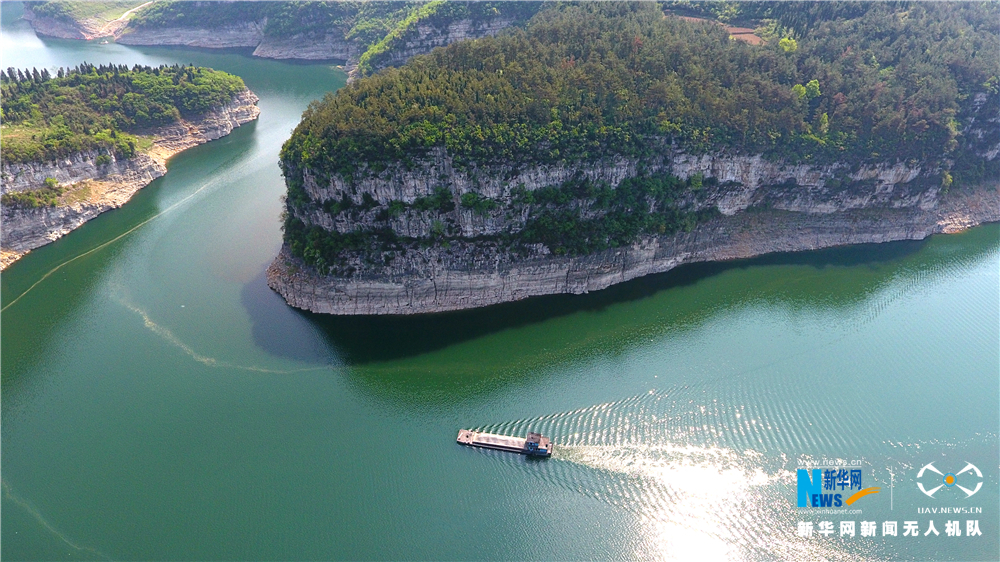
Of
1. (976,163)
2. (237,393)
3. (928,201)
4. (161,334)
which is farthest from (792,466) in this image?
(976,163)

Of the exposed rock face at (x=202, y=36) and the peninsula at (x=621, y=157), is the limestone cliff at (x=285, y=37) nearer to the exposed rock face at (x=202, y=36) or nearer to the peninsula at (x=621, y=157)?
the exposed rock face at (x=202, y=36)

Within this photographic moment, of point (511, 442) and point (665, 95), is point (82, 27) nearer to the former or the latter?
point (665, 95)

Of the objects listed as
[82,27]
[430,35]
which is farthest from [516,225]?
[82,27]

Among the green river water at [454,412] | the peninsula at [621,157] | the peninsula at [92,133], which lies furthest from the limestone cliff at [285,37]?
the green river water at [454,412]

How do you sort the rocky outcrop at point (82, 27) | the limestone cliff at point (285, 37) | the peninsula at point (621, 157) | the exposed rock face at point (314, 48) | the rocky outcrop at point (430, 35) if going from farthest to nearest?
the rocky outcrop at point (82, 27), the exposed rock face at point (314, 48), the limestone cliff at point (285, 37), the rocky outcrop at point (430, 35), the peninsula at point (621, 157)

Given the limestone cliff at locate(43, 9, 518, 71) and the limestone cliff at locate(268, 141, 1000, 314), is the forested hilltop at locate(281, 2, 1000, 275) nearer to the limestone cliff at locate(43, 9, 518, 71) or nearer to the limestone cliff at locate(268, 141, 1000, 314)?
the limestone cliff at locate(268, 141, 1000, 314)
